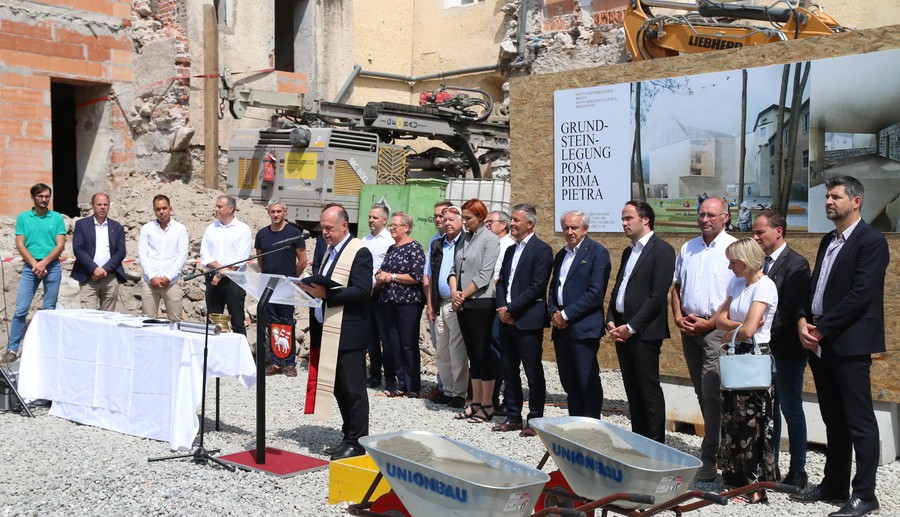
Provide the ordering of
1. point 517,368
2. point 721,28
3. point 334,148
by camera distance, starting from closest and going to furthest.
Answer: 1. point 517,368
2. point 721,28
3. point 334,148

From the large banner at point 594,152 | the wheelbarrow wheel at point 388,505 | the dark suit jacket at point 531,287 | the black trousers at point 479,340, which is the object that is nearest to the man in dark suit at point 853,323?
the dark suit jacket at point 531,287

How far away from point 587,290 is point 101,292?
18.3 feet

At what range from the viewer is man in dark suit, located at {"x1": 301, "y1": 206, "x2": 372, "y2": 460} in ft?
22.0

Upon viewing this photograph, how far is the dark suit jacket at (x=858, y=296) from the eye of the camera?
5.42 metres

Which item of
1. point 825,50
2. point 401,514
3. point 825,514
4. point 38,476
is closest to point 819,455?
point 825,514

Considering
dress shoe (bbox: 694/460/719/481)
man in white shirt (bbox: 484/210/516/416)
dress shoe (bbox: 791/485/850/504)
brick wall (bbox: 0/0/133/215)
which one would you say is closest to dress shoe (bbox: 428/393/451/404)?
man in white shirt (bbox: 484/210/516/416)

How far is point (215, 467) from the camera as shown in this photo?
638 centimetres

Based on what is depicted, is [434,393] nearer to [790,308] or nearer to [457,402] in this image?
[457,402]

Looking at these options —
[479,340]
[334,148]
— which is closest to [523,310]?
[479,340]

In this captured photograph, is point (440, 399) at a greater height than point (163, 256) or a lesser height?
lesser

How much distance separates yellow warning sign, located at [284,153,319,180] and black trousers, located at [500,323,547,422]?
910 cm

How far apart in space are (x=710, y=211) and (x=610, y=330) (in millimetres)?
1061

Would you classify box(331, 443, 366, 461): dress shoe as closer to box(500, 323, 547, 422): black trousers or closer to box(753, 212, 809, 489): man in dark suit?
box(500, 323, 547, 422): black trousers

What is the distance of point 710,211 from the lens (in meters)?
6.49
